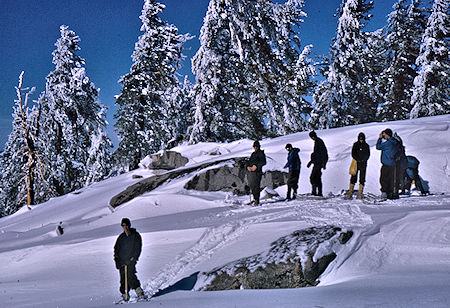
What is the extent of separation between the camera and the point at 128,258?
236 inches

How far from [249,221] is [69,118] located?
17743mm

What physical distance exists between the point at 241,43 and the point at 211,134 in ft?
16.2

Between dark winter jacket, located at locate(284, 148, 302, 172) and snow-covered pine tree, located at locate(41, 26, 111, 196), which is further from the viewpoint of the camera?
snow-covered pine tree, located at locate(41, 26, 111, 196)

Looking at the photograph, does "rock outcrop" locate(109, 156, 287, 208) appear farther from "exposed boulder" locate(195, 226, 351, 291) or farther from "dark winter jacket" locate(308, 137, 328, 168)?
"exposed boulder" locate(195, 226, 351, 291)

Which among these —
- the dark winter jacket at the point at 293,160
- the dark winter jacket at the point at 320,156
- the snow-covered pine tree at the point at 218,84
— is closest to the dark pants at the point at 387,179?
the dark winter jacket at the point at 320,156

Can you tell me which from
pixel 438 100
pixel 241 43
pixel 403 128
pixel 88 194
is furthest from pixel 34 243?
pixel 438 100

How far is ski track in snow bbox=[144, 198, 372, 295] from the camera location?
265 inches

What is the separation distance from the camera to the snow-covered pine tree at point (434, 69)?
21.0 meters

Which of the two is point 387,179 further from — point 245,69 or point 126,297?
point 245,69

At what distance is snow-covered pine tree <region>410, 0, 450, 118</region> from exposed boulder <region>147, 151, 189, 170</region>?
1525cm

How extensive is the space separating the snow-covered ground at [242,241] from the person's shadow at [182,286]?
0.19 m

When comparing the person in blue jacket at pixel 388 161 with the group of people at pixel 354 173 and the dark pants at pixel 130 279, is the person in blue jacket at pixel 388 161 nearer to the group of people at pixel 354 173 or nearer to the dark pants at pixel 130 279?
the group of people at pixel 354 173

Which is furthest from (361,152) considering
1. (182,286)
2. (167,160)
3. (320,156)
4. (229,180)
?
(167,160)

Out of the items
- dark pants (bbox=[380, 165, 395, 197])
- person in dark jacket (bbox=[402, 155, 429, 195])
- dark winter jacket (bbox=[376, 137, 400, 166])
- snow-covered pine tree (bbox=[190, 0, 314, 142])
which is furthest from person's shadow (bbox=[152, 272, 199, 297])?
snow-covered pine tree (bbox=[190, 0, 314, 142])
